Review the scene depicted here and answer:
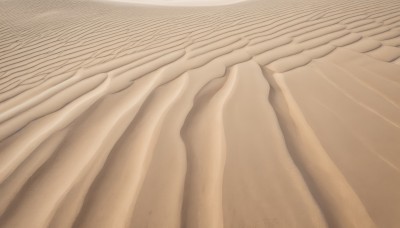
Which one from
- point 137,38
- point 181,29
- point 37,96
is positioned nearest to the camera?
point 37,96

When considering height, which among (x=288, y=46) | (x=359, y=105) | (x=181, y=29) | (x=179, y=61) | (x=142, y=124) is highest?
(x=181, y=29)

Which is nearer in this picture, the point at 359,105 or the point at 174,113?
the point at 359,105

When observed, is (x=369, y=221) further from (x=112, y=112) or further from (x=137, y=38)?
(x=137, y=38)

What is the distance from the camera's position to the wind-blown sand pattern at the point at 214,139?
92 cm

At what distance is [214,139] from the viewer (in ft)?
4.17

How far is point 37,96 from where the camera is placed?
2.12m

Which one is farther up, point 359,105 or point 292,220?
point 359,105

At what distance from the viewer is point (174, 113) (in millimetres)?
1525

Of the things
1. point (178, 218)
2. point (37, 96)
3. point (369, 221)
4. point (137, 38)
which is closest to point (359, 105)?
point (369, 221)

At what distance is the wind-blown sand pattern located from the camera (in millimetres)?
921

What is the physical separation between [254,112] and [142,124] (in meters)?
0.60

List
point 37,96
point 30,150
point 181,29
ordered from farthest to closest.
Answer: point 181,29 < point 37,96 < point 30,150

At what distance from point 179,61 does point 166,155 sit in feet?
4.92

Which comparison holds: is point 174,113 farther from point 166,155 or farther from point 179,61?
point 179,61
